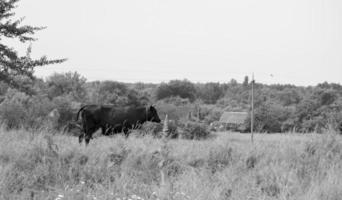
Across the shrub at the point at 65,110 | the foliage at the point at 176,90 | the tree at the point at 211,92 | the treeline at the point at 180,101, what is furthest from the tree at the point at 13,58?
the tree at the point at 211,92

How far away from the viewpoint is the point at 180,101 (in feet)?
205

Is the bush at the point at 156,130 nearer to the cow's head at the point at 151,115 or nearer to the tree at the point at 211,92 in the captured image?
the cow's head at the point at 151,115

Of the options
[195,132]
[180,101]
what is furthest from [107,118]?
[180,101]

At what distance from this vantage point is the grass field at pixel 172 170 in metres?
4.46

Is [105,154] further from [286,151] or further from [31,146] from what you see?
[286,151]

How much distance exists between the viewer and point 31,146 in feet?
20.4

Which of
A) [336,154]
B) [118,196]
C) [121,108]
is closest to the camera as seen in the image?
[118,196]

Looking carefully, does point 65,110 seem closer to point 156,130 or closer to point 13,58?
point 156,130

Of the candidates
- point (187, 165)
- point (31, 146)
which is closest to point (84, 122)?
point (31, 146)

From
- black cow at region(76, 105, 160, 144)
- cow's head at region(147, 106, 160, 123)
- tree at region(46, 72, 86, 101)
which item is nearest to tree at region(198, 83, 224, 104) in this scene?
tree at region(46, 72, 86, 101)

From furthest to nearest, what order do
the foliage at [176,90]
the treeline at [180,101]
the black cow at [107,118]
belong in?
1. the foliage at [176,90]
2. the treeline at [180,101]
3. the black cow at [107,118]

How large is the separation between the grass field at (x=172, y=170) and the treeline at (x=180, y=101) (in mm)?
1563

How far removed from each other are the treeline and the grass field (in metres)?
1.56

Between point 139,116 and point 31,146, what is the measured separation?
7061 millimetres
